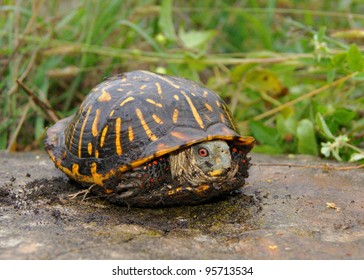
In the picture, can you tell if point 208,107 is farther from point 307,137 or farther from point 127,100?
point 307,137

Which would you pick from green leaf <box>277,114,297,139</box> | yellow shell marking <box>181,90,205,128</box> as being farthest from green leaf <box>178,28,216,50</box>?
yellow shell marking <box>181,90,205,128</box>

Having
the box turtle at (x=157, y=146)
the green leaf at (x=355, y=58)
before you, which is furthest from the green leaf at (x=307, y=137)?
the box turtle at (x=157, y=146)

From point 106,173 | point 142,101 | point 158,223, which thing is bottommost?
point 158,223

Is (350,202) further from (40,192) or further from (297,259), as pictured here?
(40,192)

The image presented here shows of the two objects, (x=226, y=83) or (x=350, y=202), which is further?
(x=226, y=83)

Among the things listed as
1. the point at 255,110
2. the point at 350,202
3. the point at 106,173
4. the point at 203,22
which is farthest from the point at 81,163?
the point at 203,22

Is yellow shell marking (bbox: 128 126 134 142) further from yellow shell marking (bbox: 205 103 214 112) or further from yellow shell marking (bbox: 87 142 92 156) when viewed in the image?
yellow shell marking (bbox: 205 103 214 112)

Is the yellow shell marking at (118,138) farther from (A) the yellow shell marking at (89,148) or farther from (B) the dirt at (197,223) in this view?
(B) the dirt at (197,223)
